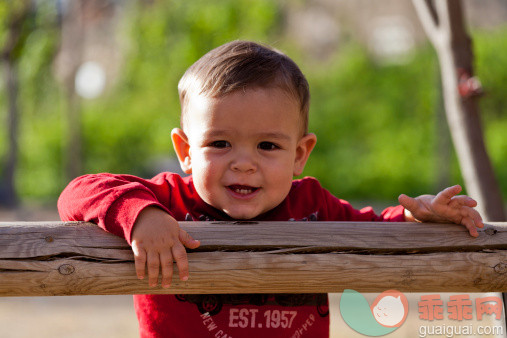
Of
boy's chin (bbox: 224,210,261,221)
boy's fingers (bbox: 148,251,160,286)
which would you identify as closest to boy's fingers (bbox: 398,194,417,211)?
boy's chin (bbox: 224,210,261,221)

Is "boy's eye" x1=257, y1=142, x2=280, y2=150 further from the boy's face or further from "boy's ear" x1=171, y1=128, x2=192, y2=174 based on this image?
"boy's ear" x1=171, y1=128, x2=192, y2=174

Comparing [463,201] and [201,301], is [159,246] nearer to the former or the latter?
[201,301]

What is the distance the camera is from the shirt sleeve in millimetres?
1955

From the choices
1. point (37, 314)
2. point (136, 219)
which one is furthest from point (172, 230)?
point (37, 314)

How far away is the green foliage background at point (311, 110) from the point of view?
14070 mm

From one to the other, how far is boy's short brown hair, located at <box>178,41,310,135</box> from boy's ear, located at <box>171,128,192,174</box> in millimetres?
66

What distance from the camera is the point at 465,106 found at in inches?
145

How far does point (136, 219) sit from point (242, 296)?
2.02 feet

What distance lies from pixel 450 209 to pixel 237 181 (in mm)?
731

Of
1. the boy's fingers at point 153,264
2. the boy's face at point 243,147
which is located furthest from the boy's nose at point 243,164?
the boy's fingers at point 153,264

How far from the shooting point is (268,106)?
7.48 feet

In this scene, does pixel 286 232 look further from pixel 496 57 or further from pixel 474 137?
pixel 496 57

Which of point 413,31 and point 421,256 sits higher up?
point 413,31

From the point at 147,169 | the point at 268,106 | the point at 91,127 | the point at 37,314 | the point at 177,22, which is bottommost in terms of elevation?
the point at 37,314
